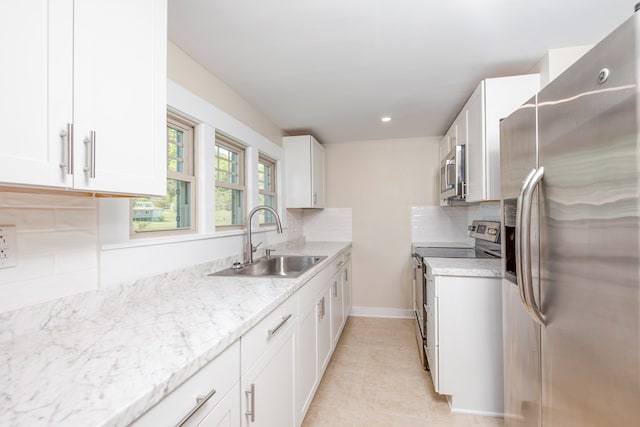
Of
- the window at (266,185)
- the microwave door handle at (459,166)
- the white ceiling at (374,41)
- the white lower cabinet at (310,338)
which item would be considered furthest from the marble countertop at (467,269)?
the window at (266,185)

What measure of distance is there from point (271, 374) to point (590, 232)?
3.95 ft

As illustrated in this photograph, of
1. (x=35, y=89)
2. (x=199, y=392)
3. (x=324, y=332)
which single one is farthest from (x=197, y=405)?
(x=324, y=332)

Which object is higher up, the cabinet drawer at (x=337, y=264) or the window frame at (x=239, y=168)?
the window frame at (x=239, y=168)

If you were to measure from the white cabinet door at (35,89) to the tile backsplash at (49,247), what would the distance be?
14.8 inches

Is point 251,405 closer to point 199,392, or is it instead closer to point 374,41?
point 199,392

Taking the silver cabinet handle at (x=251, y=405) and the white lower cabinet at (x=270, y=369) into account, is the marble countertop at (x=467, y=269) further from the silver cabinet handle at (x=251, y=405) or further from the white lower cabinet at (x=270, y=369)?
the silver cabinet handle at (x=251, y=405)

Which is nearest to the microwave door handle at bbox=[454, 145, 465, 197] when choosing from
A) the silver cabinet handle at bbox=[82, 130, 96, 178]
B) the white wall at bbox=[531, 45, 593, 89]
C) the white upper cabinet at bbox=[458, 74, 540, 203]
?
the white upper cabinet at bbox=[458, 74, 540, 203]

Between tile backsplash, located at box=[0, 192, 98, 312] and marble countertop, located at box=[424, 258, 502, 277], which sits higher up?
tile backsplash, located at box=[0, 192, 98, 312]

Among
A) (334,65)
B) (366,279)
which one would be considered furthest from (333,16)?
(366,279)

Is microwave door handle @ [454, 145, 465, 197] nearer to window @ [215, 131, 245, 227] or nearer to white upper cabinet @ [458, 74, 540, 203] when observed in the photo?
white upper cabinet @ [458, 74, 540, 203]

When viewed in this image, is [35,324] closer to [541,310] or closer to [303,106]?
[541,310]

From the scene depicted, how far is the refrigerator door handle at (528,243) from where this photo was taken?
101 cm

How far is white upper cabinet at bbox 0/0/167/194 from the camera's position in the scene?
0.70 meters

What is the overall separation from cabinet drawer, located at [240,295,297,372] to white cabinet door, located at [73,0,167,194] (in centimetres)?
63
